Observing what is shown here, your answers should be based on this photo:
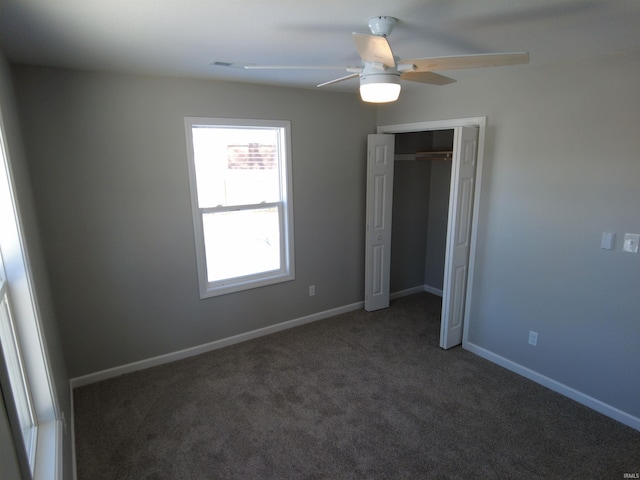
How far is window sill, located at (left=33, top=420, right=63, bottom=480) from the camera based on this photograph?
1.51 m

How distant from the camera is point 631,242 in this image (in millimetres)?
2426

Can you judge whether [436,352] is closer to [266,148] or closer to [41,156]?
[266,148]

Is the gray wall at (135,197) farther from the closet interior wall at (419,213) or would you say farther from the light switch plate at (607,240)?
the light switch plate at (607,240)

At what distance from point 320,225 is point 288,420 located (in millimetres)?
2031

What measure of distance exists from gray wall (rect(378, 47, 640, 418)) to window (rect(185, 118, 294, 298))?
1806mm

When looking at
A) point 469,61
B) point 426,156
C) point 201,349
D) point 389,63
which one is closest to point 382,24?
point 389,63

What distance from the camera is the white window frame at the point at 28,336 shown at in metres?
1.61

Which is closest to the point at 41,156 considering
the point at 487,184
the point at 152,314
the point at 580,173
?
the point at 152,314

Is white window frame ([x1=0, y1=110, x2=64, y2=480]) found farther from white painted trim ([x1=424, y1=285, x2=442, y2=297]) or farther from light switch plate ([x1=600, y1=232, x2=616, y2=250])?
white painted trim ([x1=424, y1=285, x2=442, y2=297])

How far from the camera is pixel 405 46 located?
2.20 metres

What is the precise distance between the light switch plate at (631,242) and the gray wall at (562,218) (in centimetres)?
4

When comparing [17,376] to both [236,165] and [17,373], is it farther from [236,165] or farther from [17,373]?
[236,165]

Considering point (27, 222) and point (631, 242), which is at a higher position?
point (27, 222)

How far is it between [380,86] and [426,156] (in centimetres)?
294
